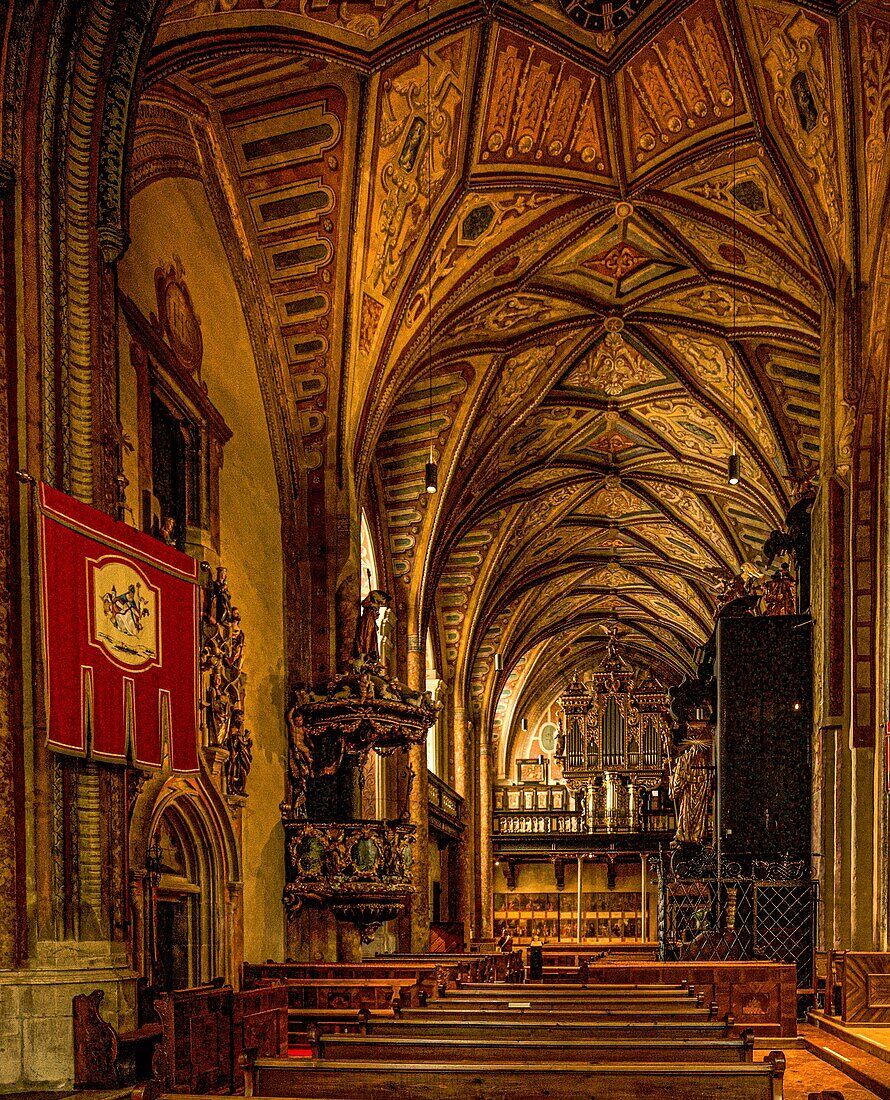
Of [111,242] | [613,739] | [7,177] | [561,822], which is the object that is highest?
[7,177]

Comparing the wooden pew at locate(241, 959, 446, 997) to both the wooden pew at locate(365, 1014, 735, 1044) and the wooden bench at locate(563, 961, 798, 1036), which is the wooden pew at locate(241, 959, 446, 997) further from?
the wooden pew at locate(365, 1014, 735, 1044)

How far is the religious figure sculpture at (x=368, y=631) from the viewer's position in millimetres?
16203

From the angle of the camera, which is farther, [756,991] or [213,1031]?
[756,991]

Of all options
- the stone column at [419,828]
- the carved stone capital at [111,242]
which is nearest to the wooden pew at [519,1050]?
the carved stone capital at [111,242]

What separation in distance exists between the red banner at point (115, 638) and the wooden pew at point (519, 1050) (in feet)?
7.54

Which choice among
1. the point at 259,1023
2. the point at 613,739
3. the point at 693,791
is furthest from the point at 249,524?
the point at 613,739

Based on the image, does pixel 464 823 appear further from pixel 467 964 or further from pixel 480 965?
pixel 467 964

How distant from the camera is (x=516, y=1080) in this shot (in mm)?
5617

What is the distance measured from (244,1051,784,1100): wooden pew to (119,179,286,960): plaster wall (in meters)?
8.40

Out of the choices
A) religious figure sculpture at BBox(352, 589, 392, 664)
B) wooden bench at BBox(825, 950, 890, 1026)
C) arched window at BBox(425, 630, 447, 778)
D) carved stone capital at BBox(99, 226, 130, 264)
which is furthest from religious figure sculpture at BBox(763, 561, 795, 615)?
carved stone capital at BBox(99, 226, 130, 264)

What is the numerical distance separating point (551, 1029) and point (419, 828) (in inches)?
602

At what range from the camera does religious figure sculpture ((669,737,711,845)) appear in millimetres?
28781

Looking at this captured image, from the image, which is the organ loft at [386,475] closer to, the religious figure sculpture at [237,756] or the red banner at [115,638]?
the red banner at [115,638]

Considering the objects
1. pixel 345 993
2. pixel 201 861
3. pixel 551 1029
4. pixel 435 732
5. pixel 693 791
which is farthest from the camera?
pixel 693 791
